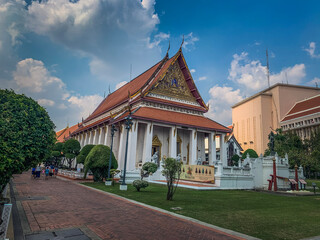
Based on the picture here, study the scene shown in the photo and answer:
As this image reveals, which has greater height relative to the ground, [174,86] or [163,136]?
[174,86]

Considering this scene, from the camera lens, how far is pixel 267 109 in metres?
66.0

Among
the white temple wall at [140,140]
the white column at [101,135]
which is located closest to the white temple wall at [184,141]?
the white temple wall at [140,140]

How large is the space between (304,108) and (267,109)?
11679 millimetres

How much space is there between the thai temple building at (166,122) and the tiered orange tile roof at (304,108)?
111ft

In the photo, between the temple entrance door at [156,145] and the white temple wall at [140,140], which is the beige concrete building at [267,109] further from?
the white temple wall at [140,140]

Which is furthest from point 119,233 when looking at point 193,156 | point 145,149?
point 193,156

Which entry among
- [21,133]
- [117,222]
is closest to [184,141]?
[117,222]

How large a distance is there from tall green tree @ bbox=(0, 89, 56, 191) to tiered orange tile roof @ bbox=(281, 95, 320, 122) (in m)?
55.5

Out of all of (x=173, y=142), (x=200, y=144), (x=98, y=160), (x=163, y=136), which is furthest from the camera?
(x=200, y=144)

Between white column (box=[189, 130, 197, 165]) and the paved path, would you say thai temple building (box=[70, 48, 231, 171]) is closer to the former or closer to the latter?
white column (box=[189, 130, 197, 165])

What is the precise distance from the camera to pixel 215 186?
50.6 feet

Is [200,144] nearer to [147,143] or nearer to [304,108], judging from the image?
[147,143]

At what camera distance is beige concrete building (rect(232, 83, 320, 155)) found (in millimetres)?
63638

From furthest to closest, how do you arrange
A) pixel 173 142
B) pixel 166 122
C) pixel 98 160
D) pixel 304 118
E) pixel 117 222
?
pixel 304 118 < pixel 173 142 < pixel 166 122 < pixel 98 160 < pixel 117 222
